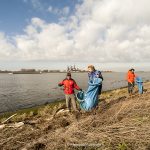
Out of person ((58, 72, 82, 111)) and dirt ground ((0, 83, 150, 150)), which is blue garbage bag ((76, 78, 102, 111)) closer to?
person ((58, 72, 82, 111))

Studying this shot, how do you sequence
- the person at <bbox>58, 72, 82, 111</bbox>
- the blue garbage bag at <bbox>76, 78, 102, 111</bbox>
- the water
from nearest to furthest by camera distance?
1. the blue garbage bag at <bbox>76, 78, 102, 111</bbox>
2. the person at <bbox>58, 72, 82, 111</bbox>
3. the water

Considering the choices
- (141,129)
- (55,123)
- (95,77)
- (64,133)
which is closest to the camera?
(141,129)

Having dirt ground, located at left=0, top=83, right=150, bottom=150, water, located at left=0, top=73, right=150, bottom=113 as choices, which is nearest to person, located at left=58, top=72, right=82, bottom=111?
dirt ground, located at left=0, top=83, right=150, bottom=150

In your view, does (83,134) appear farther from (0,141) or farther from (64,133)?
(0,141)

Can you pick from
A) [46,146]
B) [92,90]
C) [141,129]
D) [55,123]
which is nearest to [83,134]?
[46,146]

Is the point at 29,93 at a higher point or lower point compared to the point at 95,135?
lower

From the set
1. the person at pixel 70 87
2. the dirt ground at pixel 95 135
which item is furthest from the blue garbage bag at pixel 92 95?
the dirt ground at pixel 95 135

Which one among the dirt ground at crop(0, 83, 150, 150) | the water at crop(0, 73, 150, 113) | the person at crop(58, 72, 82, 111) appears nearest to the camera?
the dirt ground at crop(0, 83, 150, 150)

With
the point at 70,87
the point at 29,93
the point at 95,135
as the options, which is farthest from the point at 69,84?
the point at 29,93

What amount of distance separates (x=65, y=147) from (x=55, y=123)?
8.17ft

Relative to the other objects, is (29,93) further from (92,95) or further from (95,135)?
(95,135)

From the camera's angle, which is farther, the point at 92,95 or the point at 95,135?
the point at 92,95

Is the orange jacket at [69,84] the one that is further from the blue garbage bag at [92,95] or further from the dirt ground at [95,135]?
the dirt ground at [95,135]

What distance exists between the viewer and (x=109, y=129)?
6.03 metres
